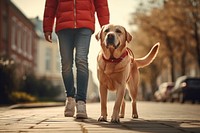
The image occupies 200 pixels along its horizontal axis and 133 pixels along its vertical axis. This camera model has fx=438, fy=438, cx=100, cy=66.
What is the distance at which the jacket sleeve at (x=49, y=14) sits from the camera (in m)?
7.14

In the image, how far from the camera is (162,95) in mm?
35312

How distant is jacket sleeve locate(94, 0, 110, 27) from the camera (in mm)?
6953

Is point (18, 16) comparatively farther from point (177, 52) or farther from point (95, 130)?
point (95, 130)

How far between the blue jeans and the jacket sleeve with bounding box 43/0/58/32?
314mm

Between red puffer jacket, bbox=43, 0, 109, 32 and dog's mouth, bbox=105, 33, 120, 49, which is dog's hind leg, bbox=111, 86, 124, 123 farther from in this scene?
red puffer jacket, bbox=43, 0, 109, 32

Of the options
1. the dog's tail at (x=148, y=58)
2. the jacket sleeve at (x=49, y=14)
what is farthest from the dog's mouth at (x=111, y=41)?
the dog's tail at (x=148, y=58)

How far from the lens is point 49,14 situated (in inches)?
282

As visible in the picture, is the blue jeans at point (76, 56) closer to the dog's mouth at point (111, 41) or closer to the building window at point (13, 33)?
the dog's mouth at point (111, 41)

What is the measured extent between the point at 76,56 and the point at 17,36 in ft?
106

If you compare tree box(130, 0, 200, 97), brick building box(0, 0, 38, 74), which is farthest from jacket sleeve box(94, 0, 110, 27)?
tree box(130, 0, 200, 97)

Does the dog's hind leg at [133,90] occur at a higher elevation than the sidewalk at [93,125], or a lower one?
higher

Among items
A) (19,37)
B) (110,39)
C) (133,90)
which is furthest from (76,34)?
(19,37)

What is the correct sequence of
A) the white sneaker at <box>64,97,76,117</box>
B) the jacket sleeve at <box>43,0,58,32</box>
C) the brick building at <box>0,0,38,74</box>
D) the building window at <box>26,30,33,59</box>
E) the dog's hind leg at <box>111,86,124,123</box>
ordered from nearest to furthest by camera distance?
the dog's hind leg at <box>111,86,124,123</box>
the white sneaker at <box>64,97,76,117</box>
the jacket sleeve at <box>43,0,58,32</box>
the brick building at <box>0,0,38,74</box>
the building window at <box>26,30,33,59</box>

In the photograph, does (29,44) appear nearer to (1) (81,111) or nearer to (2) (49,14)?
(2) (49,14)
